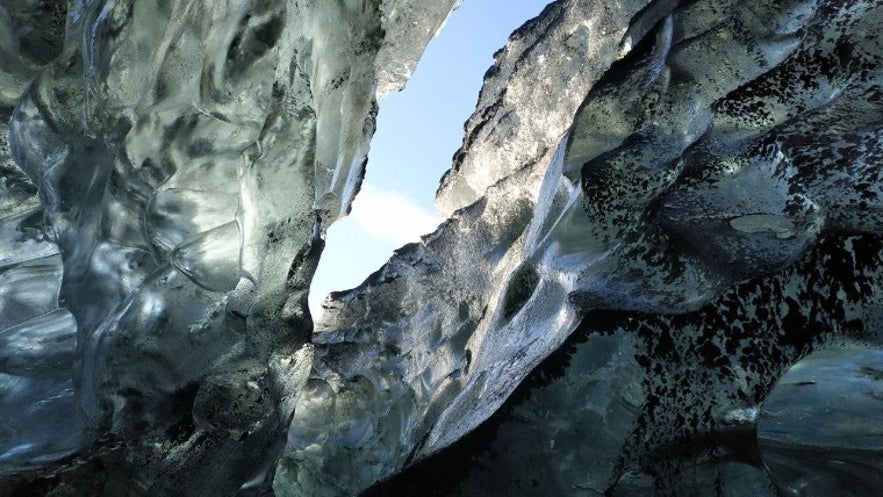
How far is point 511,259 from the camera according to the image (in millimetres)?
2402

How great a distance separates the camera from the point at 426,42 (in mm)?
2518

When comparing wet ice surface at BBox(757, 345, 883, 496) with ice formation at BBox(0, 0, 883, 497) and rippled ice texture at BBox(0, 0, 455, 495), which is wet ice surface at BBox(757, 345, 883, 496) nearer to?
ice formation at BBox(0, 0, 883, 497)

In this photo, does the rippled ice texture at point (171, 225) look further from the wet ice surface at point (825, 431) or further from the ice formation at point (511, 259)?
the wet ice surface at point (825, 431)

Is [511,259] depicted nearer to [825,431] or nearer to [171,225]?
[171,225]

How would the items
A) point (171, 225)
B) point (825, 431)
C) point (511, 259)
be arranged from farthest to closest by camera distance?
point (511, 259) < point (171, 225) < point (825, 431)

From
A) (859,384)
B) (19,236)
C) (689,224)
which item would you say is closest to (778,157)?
(689,224)

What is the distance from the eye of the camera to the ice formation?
4.12ft

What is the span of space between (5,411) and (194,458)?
15.4 inches

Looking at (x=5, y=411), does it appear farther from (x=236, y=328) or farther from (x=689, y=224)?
(x=689, y=224)

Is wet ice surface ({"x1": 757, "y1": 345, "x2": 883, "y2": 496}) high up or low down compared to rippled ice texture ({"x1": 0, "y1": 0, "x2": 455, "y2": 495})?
down

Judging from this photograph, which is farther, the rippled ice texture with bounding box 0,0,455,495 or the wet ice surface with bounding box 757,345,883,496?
the rippled ice texture with bounding box 0,0,455,495

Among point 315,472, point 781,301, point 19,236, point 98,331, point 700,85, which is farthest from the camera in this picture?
point 315,472

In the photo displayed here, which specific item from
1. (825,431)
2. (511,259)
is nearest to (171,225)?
(511,259)

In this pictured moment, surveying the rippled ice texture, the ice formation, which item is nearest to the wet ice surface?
the ice formation
